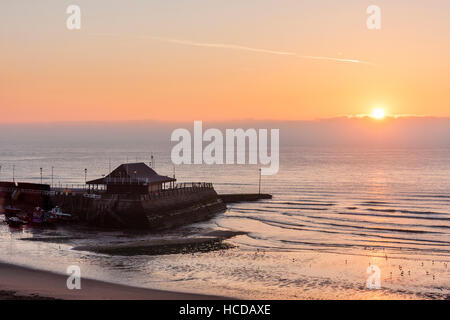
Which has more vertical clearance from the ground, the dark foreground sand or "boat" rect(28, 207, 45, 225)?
"boat" rect(28, 207, 45, 225)

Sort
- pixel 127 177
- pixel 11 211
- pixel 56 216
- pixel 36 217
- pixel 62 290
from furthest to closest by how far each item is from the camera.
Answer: pixel 11 211
pixel 56 216
pixel 127 177
pixel 36 217
pixel 62 290

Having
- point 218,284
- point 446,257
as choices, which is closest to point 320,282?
point 218,284

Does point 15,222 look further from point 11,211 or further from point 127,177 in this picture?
point 127,177

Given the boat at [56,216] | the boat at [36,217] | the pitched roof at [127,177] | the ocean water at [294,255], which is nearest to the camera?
the ocean water at [294,255]

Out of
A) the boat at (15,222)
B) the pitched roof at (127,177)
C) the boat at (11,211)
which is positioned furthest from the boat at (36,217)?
the pitched roof at (127,177)

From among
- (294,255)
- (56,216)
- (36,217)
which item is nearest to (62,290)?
(294,255)

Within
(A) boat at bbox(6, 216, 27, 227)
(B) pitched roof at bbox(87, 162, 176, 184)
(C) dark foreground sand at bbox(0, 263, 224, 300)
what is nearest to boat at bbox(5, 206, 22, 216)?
(A) boat at bbox(6, 216, 27, 227)

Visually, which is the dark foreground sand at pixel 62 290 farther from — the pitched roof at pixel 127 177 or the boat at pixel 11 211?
the boat at pixel 11 211

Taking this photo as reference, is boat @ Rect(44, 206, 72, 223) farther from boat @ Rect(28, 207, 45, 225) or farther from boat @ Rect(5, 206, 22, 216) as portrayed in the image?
boat @ Rect(5, 206, 22, 216)
